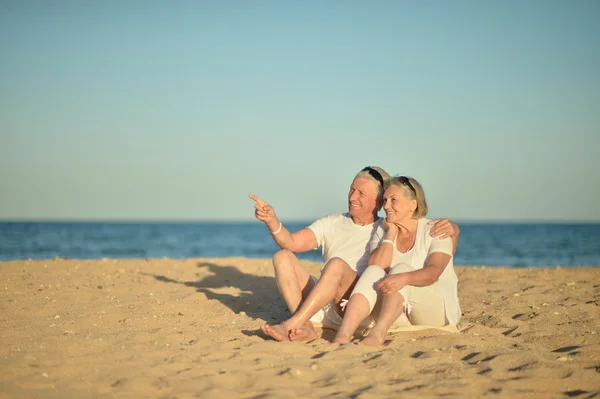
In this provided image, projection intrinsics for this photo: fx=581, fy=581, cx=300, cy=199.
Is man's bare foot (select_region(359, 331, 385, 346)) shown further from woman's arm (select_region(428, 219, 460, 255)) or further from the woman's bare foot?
woman's arm (select_region(428, 219, 460, 255))

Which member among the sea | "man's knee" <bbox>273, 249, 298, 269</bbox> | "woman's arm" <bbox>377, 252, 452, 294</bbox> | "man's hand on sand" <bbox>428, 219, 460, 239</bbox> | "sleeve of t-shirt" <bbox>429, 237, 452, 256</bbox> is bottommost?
the sea

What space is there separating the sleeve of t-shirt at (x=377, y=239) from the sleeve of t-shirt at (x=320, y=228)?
1.73 ft

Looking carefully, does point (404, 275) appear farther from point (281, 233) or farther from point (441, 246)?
point (281, 233)

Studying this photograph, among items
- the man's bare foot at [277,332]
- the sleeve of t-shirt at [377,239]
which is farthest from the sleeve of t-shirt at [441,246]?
the man's bare foot at [277,332]

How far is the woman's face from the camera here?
200 inches

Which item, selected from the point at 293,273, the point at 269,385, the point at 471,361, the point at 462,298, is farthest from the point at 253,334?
the point at 462,298

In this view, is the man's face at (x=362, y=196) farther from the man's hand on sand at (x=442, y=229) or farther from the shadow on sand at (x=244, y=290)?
the shadow on sand at (x=244, y=290)

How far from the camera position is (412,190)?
5129 millimetres

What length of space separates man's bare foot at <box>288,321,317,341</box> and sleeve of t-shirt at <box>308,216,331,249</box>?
40.1 inches

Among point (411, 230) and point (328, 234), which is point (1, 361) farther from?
point (411, 230)

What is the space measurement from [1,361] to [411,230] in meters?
3.47

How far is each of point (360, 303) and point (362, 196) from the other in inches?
44.9

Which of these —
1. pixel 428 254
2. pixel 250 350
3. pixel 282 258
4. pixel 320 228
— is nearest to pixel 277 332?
pixel 250 350

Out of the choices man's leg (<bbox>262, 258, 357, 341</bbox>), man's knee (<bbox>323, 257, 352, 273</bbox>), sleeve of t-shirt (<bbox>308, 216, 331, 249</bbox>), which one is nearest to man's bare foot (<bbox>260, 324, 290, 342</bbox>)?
man's leg (<bbox>262, 258, 357, 341</bbox>)
